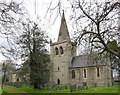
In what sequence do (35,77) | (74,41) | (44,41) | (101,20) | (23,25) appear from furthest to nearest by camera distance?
(44,41) < (35,77) < (74,41) < (101,20) < (23,25)

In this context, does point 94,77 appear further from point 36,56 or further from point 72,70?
point 36,56

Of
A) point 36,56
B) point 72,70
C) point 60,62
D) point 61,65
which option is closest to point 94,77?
point 72,70

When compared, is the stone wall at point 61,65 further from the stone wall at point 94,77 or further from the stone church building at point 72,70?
the stone wall at point 94,77

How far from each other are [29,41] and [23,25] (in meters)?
14.0

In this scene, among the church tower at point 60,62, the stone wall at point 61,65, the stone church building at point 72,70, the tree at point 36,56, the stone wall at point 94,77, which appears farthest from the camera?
the church tower at point 60,62

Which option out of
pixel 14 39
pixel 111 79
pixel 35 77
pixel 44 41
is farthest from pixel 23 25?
pixel 111 79

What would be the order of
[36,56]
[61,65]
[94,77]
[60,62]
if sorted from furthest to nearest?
[60,62] → [61,65] → [94,77] → [36,56]

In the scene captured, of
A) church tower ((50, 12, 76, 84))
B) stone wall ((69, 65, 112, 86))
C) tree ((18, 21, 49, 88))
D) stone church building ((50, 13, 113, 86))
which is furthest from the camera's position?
church tower ((50, 12, 76, 84))

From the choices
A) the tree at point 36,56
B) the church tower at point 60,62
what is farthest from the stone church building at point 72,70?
the tree at point 36,56

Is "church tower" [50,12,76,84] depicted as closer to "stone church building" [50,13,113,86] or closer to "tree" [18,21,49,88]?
"stone church building" [50,13,113,86]

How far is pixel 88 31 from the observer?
629 cm

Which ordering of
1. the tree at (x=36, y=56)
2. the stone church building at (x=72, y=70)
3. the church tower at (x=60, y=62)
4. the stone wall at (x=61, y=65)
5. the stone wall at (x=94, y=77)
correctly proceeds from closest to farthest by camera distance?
the tree at (x=36, y=56)
the stone wall at (x=94, y=77)
the stone church building at (x=72, y=70)
the stone wall at (x=61, y=65)
the church tower at (x=60, y=62)

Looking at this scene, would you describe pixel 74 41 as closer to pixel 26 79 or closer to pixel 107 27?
pixel 107 27

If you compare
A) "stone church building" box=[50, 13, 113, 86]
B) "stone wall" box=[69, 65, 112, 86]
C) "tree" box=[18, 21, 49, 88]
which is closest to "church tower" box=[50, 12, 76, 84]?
"stone church building" box=[50, 13, 113, 86]
